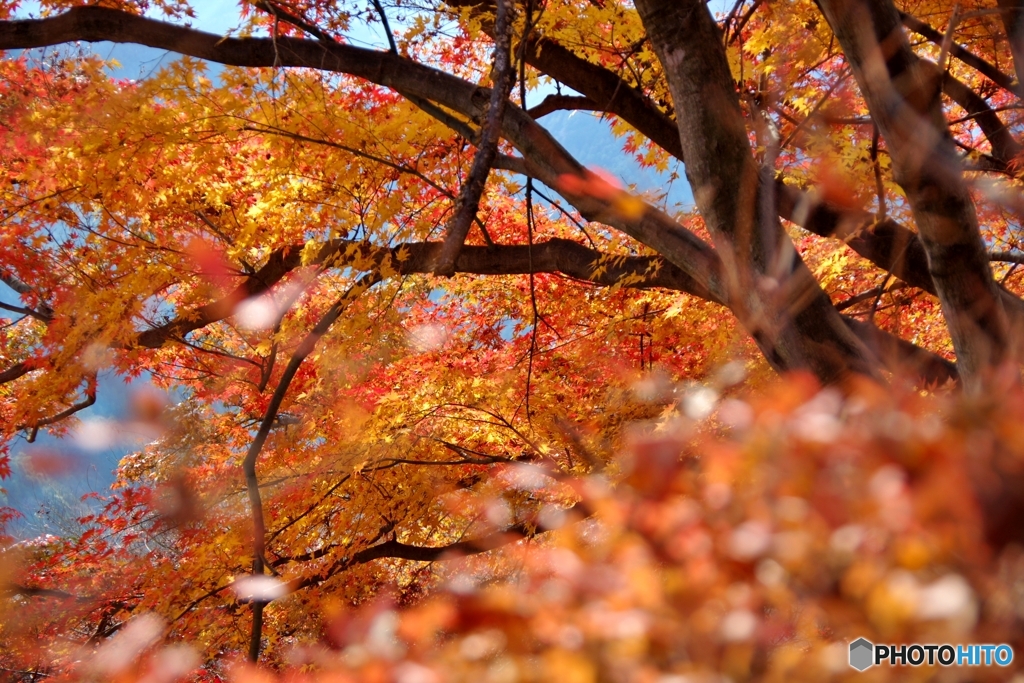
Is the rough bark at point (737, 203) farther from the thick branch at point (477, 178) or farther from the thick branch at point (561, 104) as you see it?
the thick branch at point (561, 104)

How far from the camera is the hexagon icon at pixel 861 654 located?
92 cm

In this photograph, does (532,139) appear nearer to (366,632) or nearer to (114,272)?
Result: (366,632)

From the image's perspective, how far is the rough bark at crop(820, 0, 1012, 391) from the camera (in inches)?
79.5

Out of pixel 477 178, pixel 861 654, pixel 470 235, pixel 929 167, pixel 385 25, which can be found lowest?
pixel 861 654

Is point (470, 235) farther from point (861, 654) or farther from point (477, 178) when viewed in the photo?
point (861, 654)

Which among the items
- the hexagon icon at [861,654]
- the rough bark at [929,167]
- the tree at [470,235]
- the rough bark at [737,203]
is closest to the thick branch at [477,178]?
the tree at [470,235]

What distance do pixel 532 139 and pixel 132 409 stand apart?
13493 mm

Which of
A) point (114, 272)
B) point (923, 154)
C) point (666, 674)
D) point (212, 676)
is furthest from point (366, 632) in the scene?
point (212, 676)

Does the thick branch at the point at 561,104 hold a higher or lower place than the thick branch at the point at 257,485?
higher

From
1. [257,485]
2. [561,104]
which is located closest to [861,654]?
[257,485]

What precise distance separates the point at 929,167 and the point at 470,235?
11.2ft

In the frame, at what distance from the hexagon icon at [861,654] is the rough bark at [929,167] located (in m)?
1.31

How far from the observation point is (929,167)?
210 centimetres

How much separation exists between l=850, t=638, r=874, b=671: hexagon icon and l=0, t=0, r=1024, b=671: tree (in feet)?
0.84
